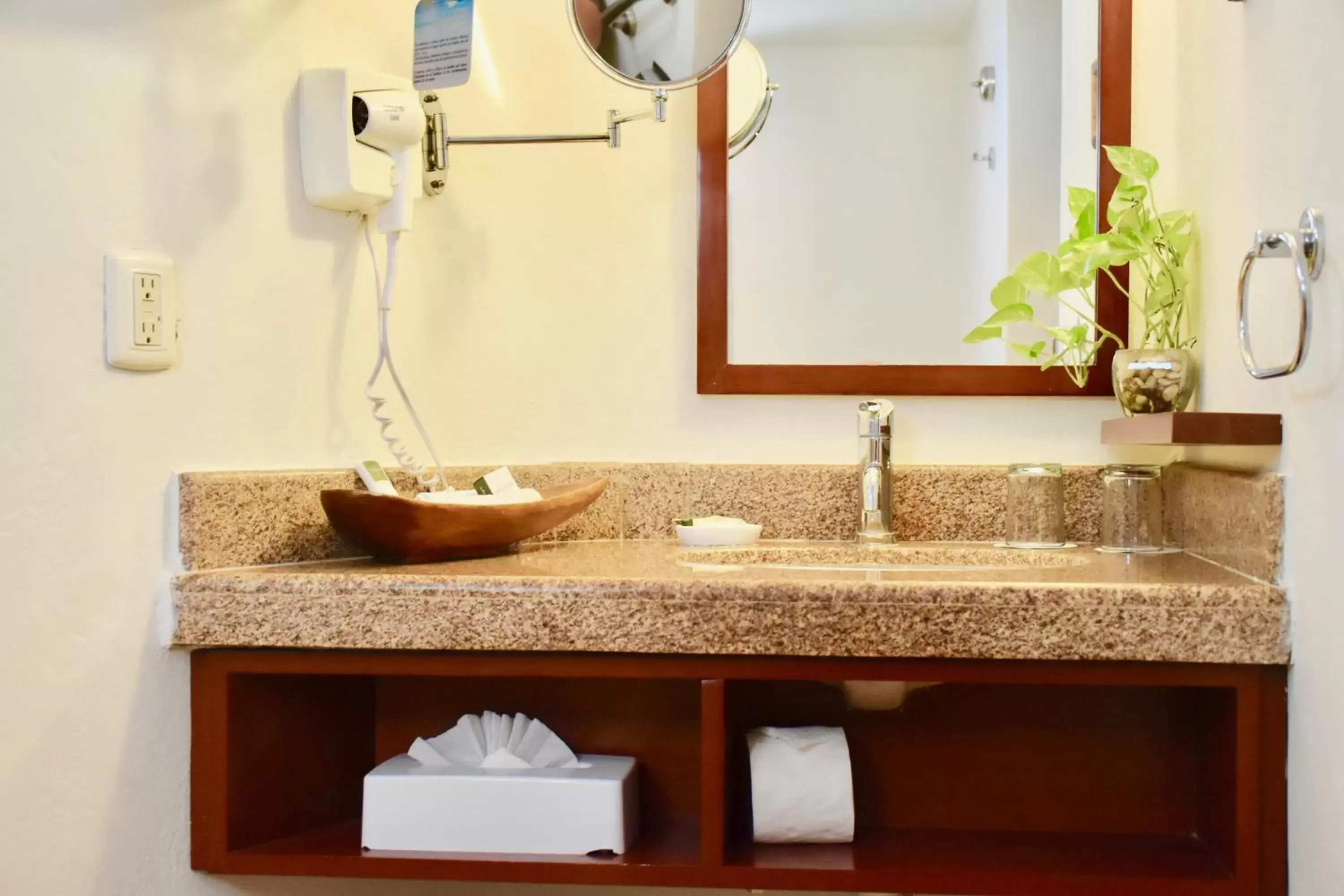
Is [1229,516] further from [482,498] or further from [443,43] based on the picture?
[443,43]

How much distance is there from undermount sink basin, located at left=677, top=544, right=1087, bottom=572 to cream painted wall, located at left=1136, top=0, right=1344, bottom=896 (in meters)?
0.25

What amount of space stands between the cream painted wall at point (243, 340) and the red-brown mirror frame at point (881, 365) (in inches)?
A: 1.0

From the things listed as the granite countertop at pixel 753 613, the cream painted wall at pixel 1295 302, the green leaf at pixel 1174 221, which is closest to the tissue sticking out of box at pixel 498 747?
the granite countertop at pixel 753 613

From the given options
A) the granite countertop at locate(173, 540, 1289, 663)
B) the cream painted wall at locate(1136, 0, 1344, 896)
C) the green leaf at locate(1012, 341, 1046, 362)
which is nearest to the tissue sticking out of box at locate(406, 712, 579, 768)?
the granite countertop at locate(173, 540, 1289, 663)

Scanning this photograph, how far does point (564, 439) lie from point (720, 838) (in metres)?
0.66

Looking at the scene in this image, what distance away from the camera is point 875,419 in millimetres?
1469

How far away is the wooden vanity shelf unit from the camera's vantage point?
1054mm

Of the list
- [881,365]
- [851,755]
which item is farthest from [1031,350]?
[851,755]

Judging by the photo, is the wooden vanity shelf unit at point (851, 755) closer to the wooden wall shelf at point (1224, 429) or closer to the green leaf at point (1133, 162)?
the wooden wall shelf at point (1224, 429)

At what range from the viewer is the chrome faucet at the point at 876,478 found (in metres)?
1.46

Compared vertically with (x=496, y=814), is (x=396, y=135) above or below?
above

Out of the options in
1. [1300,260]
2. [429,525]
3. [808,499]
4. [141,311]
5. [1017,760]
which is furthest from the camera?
[808,499]

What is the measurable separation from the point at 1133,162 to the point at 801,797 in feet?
2.68

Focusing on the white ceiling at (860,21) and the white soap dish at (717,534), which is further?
the white ceiling at (860,21)
